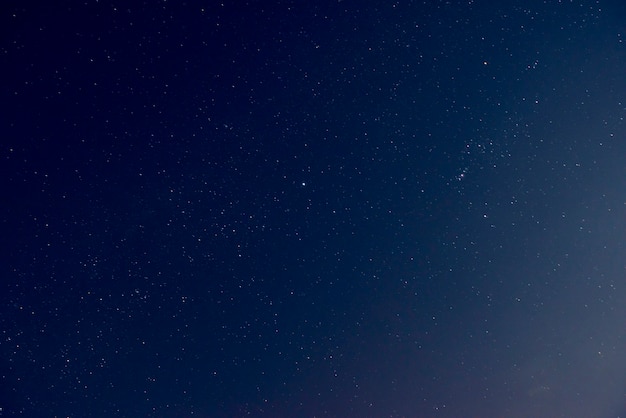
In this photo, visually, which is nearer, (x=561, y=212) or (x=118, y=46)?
(x=118, y=46)

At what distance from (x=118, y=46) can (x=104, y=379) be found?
583 millimetres

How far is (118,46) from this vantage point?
2.10ft

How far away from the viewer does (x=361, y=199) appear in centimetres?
73

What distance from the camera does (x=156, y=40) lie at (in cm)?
65

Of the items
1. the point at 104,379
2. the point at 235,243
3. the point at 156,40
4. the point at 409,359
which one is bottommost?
the point at 409,359

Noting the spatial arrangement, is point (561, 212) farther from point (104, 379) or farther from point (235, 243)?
point (104, 379)

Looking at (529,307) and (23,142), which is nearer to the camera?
(23,142)

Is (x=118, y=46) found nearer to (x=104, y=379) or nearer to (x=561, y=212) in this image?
(x=104, y=379)

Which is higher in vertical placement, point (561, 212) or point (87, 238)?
point (87, 238)

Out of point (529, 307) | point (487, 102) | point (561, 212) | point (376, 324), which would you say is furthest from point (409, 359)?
point (487, 102)

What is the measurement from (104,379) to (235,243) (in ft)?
1.15

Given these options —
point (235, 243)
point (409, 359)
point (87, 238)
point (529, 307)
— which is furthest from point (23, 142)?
point (529, 307)

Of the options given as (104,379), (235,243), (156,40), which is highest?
(156,40)

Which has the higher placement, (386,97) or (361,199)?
(386,97)
